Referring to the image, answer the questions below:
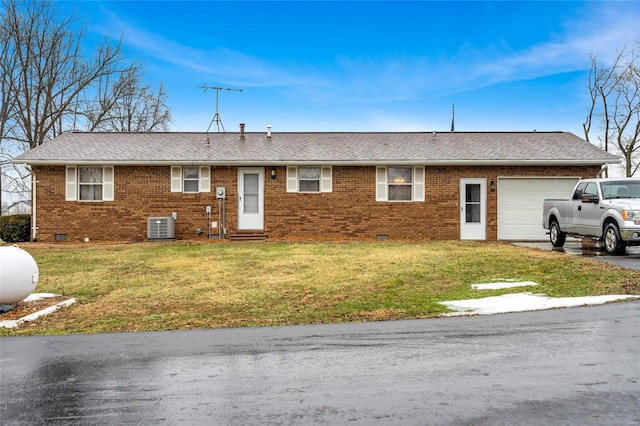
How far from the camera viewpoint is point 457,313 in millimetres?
7676

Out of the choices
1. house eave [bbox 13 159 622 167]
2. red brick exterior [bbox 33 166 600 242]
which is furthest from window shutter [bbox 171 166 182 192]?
house eave [bbox 13 159 622 167]

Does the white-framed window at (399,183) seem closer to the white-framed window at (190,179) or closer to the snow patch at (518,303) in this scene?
the white-framed window at (190,179)

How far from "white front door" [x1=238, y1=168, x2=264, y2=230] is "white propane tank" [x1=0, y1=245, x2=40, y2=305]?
1143 centimetres

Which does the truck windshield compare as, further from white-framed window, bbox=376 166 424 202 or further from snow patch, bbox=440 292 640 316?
white-framed window, bbox=376 166 424 202

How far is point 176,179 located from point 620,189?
47.2 feet

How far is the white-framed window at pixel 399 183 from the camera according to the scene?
65.3ft

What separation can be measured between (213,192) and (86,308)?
38.4 ft

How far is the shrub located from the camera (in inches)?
796

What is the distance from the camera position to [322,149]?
21.0 metres

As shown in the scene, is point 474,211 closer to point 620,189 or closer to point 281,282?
point 620,189

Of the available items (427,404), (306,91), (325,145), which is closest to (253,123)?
(306,91)

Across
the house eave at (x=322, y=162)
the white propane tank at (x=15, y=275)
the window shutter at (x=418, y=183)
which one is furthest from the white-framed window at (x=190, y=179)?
the white propane tank at (x=15, y=275)

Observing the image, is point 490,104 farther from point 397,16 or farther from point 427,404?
point 427,404

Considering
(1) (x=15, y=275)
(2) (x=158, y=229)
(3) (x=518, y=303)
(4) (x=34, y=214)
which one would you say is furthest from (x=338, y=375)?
(4) (x=34, y=214)
